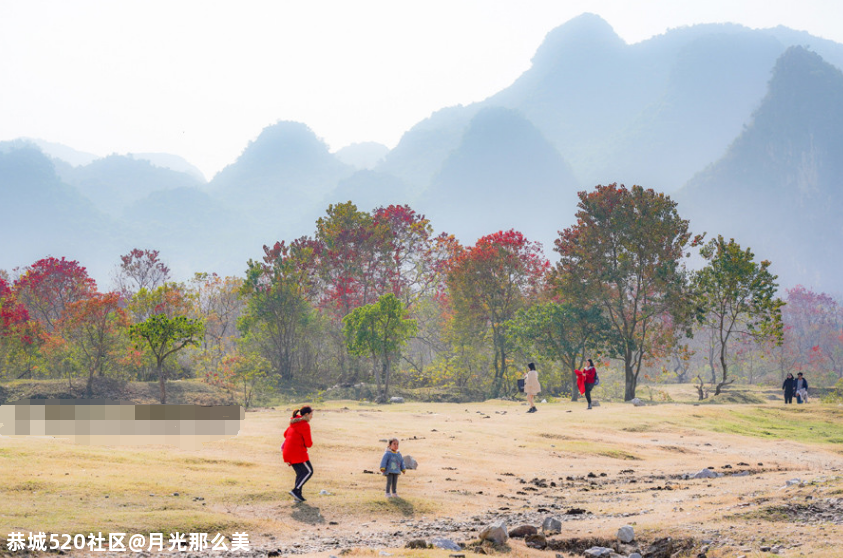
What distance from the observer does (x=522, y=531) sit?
424 inches

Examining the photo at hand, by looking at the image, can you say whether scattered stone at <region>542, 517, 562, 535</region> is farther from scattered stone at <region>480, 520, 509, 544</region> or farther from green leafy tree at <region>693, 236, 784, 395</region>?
green leafy tree at <region>693, 236, 784, 395</region>

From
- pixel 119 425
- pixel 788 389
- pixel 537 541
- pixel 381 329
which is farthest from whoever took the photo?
pixel 381 329

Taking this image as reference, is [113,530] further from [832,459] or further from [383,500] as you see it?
[832,459]

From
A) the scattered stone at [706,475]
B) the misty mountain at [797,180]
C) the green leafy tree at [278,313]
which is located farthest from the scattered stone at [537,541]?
the misty mountain at [797,180]

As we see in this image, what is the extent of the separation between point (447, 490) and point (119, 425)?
12879 millimetres

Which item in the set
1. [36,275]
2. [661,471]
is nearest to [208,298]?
[36,275]

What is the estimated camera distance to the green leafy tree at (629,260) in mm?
39625

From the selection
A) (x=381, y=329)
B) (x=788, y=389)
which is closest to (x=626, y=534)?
(x=788, y=389)

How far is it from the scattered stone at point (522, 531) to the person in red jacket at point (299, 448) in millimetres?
4287

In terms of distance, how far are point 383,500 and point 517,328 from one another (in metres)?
30.2

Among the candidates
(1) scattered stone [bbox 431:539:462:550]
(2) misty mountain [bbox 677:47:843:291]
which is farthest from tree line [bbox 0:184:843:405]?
(2) misty mountain [bbox 677:47:843:291]

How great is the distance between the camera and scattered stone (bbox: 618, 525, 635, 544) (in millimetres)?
9906

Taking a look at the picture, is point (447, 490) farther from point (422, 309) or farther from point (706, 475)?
point (422, 309)

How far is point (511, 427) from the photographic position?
24844 mm
